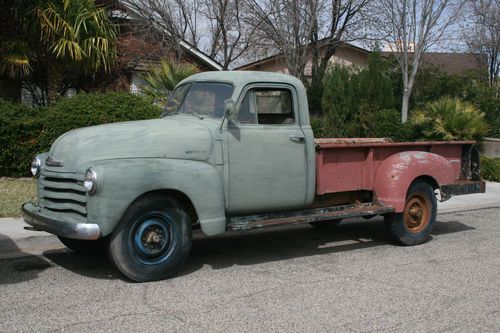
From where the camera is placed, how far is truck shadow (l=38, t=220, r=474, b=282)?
675 cm

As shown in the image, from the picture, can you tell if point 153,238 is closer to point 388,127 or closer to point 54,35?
point 54,35

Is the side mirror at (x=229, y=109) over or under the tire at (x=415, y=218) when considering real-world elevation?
over

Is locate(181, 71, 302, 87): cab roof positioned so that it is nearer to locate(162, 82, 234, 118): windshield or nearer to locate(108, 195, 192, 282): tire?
locate(162, 82, 234, 118): windshield

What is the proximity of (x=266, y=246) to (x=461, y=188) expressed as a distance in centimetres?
290

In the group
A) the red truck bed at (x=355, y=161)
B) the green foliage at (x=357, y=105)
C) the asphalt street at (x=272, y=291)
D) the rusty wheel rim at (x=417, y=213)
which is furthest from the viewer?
the green foliage at (x=357, y=105)

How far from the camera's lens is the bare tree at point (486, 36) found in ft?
86.9

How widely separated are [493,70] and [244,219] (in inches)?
1239

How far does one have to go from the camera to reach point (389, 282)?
6355mm

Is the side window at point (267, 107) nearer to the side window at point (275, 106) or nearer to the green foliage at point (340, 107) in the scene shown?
the side window at point (275, 106)

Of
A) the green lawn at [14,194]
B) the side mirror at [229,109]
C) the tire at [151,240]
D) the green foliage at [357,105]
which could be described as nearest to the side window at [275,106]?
the side mirror at [229,109]

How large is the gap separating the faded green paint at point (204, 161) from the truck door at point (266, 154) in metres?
0.01

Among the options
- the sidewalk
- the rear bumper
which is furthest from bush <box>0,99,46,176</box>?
the rear bumper

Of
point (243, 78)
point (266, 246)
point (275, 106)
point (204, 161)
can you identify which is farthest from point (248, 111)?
point (266, 246)

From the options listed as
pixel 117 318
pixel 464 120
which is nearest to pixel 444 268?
pixel 117 318
